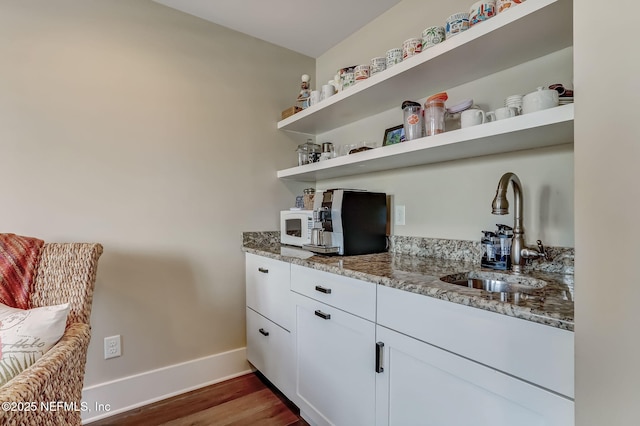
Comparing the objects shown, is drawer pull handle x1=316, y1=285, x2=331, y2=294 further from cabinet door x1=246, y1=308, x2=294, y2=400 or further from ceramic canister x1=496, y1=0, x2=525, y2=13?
ceramic canister x1=496, y1=0, x2=525, y2=13

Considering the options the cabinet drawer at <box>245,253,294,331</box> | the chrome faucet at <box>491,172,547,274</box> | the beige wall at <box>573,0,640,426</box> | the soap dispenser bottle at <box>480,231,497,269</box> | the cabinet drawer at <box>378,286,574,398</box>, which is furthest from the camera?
the cabinet drawer at <box>245,253,294,331</box>

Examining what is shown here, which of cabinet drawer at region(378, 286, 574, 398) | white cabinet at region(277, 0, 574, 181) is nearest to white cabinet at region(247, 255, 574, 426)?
cabinet drawer at region(378, 286, 574, 398)

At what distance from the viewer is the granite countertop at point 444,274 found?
769mm

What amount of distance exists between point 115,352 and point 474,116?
213cm

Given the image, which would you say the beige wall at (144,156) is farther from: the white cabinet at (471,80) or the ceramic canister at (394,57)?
the ceramic canister at (394,57)

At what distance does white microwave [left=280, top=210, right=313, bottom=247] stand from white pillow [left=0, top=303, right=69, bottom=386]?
3.95 ft

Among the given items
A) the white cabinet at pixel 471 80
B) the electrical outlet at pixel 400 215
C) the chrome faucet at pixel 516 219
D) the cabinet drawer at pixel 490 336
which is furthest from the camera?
the electrical outlet at pixel 400 215

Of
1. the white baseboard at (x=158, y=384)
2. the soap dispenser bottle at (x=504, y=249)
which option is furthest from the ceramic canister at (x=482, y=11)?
the white baseboard at (x=158, y=384)

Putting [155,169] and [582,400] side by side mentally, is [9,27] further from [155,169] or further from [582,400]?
[582,400]

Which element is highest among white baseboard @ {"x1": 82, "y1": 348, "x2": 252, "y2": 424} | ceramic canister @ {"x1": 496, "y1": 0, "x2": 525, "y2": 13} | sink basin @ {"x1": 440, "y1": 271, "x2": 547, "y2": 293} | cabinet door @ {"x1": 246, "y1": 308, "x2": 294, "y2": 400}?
ceramic canister @ {"x1": 496, "y1": 0, "x2": 525, "y2": 13}

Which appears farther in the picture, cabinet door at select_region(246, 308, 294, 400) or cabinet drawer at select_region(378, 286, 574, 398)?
cabinet door at select_region(246, 308, 294, 400)

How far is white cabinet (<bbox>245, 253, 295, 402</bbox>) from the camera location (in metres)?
1.69

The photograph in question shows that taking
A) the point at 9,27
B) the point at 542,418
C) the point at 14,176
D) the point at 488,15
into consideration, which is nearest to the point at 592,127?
the point at 542,418

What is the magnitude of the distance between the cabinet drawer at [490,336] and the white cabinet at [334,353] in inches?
6.0
